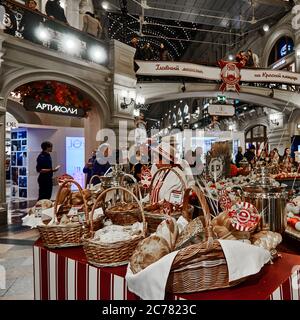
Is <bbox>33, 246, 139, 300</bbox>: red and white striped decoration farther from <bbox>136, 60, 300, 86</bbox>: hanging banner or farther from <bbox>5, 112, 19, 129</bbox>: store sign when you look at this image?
<bbox>5, 112, 19, 129</bbox>: store sign

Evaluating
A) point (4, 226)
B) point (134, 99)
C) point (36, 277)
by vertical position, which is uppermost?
point (134, 99)

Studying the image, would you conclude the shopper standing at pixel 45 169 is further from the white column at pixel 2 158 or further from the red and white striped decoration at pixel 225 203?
the red and white striped decoration at pixel 225 203

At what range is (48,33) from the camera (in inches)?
256

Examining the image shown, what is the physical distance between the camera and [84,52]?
7.40 m

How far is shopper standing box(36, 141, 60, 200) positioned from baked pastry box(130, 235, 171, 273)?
5427 millimetres

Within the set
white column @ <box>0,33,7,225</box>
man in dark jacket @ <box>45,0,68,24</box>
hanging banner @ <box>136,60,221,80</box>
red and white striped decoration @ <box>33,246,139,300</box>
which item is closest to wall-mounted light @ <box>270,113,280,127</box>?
hanging banner @ <box>136,60,221,80</box>

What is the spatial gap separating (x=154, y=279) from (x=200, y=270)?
0.17 meters

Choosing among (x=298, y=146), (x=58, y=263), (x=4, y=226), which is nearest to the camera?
(x=58, y=263)

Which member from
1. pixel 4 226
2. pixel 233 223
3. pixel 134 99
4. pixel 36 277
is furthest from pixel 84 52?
pixel 233 223

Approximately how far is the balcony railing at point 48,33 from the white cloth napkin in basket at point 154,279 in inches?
236

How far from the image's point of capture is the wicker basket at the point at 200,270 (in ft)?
3.39

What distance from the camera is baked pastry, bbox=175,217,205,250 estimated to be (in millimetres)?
1209
